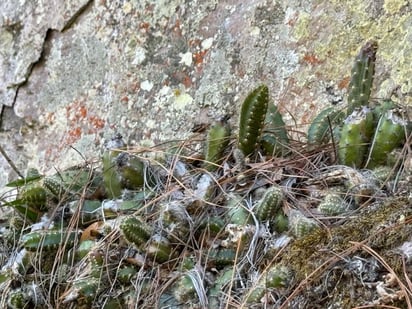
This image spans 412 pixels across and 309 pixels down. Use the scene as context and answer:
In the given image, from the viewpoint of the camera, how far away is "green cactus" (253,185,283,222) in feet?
4.06

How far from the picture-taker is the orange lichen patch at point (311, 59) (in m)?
1.74

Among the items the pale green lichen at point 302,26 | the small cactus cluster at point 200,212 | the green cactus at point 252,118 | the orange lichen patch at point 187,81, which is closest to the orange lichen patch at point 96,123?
the orange lichen patch at point 187,81

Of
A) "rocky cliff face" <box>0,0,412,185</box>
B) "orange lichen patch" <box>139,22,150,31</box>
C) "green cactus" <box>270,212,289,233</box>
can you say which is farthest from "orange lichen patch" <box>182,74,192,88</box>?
"green cactus" <box>270,212,289,233</box>

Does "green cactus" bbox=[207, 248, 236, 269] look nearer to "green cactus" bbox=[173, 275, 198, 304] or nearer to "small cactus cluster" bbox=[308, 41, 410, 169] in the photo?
"green cactus" bbox=[173, 275, 198, 304]

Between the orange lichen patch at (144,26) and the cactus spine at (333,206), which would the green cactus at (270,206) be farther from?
the orange lichen patch at (144,26)

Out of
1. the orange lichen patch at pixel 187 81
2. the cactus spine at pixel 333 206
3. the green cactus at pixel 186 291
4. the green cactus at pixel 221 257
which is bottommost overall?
the green cactus at pixel 186 291

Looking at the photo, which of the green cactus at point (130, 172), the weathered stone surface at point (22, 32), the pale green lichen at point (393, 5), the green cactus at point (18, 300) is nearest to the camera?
the green cactus at point (18, 300)

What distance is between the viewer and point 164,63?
2021mm

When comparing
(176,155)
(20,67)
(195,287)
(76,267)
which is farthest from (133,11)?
(195,287)

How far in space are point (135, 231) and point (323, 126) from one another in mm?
447

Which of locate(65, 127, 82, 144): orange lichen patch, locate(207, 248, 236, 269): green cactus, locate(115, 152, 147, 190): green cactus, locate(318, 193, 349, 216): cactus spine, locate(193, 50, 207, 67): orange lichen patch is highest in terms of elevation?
locate(193, 50, 207, 67): orange lichen patch

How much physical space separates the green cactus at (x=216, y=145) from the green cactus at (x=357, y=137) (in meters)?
0.25

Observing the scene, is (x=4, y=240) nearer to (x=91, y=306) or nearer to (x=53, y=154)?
(x=91, y=306)

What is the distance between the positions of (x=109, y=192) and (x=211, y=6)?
0.71 metres
